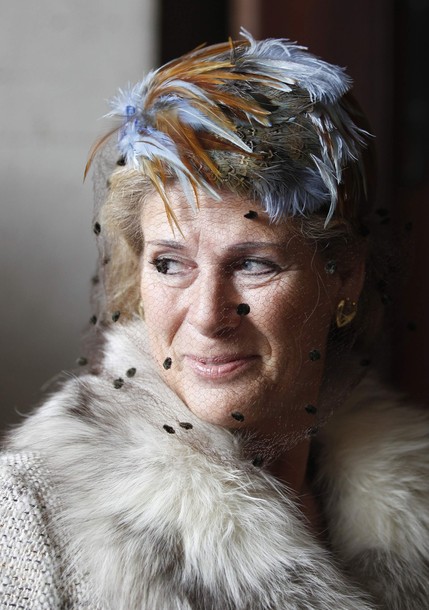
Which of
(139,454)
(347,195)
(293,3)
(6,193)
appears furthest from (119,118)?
(293,3)

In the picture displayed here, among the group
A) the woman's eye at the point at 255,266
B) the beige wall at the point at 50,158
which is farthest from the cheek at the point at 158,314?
the beige wall at the point at 50,158

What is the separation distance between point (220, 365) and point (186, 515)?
24 cm

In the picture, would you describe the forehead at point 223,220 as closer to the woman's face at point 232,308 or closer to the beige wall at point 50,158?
the woman's face at point 232,308

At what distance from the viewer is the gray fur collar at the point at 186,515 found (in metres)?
0.97

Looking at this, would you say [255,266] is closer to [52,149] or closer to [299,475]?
[299,475]

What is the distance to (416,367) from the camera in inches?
91.4

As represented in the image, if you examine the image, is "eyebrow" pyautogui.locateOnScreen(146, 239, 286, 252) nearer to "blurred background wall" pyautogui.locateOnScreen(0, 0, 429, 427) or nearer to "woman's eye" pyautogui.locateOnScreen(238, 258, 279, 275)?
"woman's eye" pyautogui.locateOnScreen(238, 258, 279, 275)

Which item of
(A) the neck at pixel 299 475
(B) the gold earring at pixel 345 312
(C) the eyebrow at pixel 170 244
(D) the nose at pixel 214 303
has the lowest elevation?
(A) the neck at pixel 299 475

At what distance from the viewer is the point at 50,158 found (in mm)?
1927

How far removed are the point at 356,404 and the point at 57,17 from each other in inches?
47.8

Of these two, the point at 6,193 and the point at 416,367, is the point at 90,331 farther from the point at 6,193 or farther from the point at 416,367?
the point at 416,367


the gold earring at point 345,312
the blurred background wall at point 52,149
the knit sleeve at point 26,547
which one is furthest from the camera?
the blurred background wall at point 52,149

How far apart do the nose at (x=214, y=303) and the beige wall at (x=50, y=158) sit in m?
0.89

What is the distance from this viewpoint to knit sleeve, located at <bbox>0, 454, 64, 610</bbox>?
968mm
